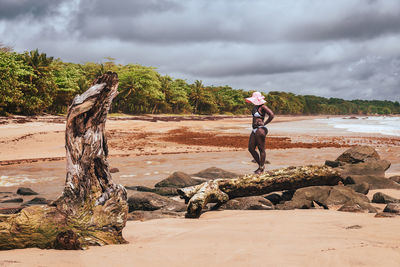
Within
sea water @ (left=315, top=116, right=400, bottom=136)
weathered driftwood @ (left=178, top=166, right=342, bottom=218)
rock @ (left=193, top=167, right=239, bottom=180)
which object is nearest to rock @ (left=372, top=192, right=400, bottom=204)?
weathered driftwood @ (left=178, top=166, right=342, bottom=218)

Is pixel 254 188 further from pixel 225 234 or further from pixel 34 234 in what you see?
pixel 34 234

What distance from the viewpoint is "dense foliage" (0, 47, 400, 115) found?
33622 millimetres

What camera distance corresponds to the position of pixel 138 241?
3.89 meters

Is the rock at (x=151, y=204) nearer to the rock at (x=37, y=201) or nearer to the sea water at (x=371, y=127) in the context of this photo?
the rock at (x=37, y=201)

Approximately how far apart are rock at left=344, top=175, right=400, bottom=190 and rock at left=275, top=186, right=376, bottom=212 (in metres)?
1.48

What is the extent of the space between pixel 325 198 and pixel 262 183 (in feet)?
4.10

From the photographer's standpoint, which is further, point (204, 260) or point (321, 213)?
point (321, 213)

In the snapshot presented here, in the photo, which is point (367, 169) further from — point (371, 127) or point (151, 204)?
point (371, 127)

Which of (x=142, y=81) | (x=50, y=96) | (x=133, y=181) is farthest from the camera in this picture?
(x=142, y=81)

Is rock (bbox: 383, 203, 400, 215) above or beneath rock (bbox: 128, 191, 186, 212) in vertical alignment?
above

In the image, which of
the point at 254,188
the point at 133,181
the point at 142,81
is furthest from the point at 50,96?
the point at 254,188

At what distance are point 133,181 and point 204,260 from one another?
6.87 metres

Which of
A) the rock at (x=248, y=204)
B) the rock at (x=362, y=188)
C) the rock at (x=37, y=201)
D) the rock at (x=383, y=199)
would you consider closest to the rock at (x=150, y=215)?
the rock at (x=248, y=204)

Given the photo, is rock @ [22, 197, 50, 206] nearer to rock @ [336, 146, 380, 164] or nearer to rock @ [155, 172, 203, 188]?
rock @ [155, 172, 203, 188]
